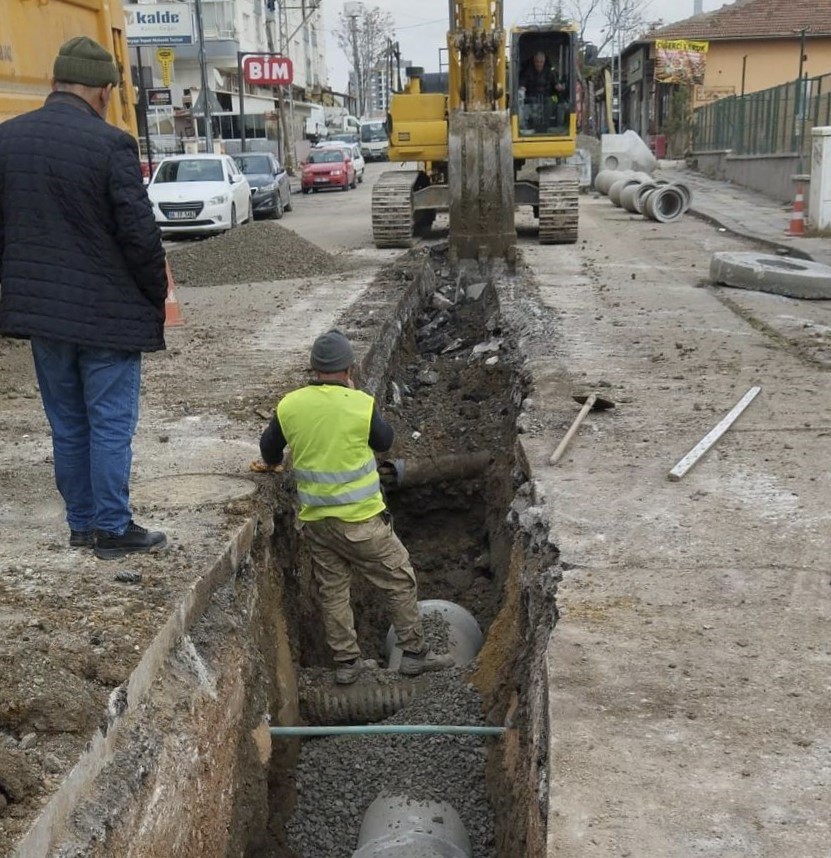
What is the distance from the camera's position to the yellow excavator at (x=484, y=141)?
512 inches

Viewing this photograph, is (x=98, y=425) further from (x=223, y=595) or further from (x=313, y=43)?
(x=313, y=43)

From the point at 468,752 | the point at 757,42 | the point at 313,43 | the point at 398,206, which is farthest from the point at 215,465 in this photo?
the point at 313,43

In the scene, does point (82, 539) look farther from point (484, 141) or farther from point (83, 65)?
point (484, 141)

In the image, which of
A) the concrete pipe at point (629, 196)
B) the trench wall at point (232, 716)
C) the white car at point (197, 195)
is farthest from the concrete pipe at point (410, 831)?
the concrete pipe at point (629, 196)

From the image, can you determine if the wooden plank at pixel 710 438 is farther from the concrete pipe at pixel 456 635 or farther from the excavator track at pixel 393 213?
the excavator track at pixel 393 213

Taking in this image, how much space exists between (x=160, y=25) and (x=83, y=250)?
2949 cm

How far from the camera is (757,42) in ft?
137

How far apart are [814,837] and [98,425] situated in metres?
3.03

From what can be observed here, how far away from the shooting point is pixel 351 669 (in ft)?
17.3

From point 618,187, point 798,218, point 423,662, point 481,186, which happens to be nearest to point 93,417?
A: point 423,662

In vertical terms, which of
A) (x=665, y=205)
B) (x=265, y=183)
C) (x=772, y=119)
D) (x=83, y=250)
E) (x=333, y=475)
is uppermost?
(x=83, y=250)

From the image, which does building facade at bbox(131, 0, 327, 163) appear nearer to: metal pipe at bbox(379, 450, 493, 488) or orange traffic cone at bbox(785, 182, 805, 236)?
orange traffic cone at bbox(785, 182, 805, 236)

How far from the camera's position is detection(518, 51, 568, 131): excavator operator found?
16.5 m

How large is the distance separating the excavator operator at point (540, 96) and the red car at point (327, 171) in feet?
63.0
